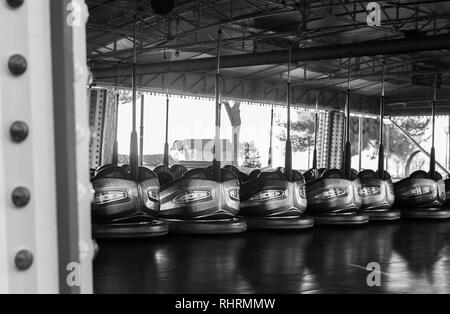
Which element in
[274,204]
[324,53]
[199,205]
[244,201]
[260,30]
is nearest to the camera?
[199,205]

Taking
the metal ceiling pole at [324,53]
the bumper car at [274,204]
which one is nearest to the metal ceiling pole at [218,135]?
the bumper car at [274,204]

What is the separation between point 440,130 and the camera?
16688 mm

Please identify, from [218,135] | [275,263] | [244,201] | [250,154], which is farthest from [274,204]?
[250,154]

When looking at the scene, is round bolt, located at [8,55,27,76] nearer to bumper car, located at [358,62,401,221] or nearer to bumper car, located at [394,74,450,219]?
bumper car, located at [358,62,401,221]

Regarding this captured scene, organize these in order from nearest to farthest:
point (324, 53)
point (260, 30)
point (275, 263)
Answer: point (275, 263)
point (324, 53)
point (260, 30)

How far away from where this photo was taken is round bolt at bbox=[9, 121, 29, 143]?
1.93ft

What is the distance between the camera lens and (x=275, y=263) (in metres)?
3.40

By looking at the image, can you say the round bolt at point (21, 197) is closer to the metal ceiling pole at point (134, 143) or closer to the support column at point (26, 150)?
the support column at point (26, 150)

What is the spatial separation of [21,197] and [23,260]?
0.06 m

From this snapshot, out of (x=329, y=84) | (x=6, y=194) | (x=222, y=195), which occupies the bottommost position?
(x=222, y=195)

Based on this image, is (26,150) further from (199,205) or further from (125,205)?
(199,205)
